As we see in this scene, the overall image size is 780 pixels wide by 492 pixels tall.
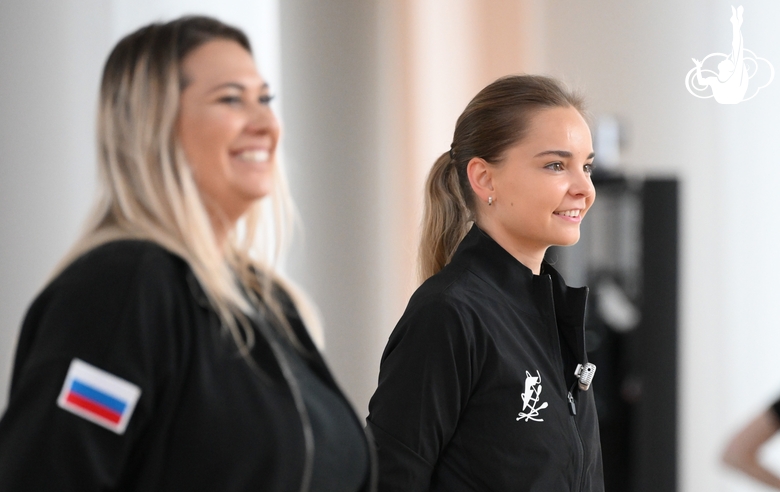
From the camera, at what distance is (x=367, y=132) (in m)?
3.93

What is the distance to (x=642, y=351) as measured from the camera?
3229 mm

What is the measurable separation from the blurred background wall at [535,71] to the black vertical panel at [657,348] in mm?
403

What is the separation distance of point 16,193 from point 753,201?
10.2 ft

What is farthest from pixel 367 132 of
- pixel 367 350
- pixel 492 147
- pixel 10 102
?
pixel 492 147

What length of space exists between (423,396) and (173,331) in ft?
1.86

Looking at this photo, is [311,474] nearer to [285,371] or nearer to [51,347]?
[285,371]

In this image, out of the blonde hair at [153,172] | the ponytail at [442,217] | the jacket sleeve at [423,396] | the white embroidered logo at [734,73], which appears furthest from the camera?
the white embroidered logo at [734,73]

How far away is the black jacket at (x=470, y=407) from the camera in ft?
4.86

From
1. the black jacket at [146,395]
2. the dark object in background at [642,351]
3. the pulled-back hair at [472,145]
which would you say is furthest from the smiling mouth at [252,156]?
the dark object in background at [642,351]

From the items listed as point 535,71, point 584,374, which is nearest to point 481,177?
point 584,374

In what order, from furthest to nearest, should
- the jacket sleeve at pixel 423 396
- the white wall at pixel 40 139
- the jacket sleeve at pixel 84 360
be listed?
the white wall at pixel 40 139 < the jacket sleeve at pixel 423 396 < the jacket sleeve at pixel 84 360

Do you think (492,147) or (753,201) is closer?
(492,147)

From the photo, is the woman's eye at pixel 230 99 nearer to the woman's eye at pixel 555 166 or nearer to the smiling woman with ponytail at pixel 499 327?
the smiling woman with ponytail at pixel 499 327

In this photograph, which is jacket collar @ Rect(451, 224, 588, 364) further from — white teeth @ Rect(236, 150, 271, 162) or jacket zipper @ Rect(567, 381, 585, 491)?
white teeth @ Rect(236, 150, 271, 162)
